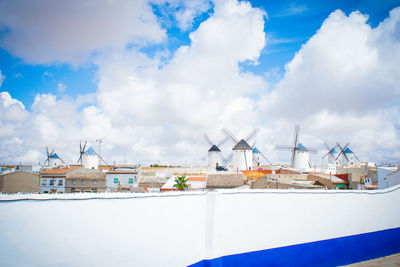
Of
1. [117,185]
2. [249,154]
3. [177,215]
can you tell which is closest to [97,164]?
[117,185]

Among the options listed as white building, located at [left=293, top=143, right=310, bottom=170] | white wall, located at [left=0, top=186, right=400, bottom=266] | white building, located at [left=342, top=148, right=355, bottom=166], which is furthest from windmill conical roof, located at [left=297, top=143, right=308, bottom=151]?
white wall, located at [left=0, top=186, right=400, bottom=266]

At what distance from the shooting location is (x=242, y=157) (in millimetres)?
53406

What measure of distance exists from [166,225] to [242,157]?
48985 mm

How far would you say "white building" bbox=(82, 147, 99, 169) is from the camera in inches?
2358

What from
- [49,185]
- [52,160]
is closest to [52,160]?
[52,160]

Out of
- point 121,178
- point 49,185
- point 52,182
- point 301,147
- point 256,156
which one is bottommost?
point 49,185

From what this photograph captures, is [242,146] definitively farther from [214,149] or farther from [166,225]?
[166,225]

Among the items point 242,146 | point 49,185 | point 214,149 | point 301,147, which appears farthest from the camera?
point 214,149

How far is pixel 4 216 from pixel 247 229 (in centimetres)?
488

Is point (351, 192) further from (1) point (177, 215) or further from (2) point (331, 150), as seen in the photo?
(2) point (331, 150)

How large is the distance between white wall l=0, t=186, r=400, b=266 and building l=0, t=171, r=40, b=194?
3258 cm

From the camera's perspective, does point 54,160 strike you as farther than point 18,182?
Yes

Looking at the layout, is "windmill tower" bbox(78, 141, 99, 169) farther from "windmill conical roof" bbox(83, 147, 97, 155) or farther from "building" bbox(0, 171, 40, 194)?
"building" bbox(0, 171, 40, 194)

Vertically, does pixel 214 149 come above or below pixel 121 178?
above
